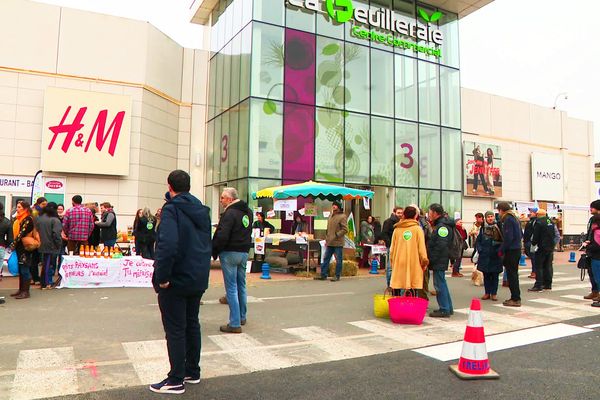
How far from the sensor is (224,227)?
6.03 metres

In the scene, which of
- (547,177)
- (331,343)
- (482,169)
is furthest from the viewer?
(547,177)

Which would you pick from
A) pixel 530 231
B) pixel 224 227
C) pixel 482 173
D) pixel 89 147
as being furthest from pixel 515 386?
pixel 482 173

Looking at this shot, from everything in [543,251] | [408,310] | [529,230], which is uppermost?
[529,230]

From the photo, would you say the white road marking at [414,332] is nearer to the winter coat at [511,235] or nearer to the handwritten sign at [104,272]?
the winter coat at [511,235]

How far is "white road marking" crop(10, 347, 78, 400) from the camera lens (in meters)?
3.85

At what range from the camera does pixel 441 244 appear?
7.27 metres

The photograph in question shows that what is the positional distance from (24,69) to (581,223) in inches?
1304

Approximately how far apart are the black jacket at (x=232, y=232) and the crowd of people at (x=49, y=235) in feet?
8.93

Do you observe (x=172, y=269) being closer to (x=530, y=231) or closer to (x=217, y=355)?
(x=217, y=355)

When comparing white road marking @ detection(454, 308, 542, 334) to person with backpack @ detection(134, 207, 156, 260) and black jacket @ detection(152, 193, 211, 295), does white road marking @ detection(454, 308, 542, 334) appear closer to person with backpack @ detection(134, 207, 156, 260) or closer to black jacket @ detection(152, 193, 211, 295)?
black jacket @ detection(152, 193, 211, 295)

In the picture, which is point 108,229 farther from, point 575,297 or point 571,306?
point 575,297

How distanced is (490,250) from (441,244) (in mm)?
2095

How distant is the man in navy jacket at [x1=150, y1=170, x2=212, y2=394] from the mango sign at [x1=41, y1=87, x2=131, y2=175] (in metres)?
14.8

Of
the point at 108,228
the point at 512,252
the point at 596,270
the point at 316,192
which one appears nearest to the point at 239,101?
the point at 316,192
